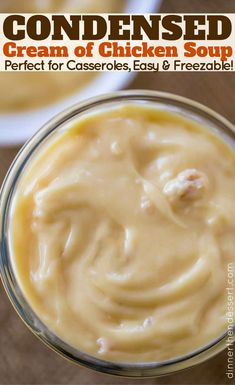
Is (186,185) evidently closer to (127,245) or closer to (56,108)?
(127,245)

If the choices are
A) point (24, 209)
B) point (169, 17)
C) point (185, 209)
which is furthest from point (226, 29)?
point (24, 209)

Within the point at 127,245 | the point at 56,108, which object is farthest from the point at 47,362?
the point at 56,108

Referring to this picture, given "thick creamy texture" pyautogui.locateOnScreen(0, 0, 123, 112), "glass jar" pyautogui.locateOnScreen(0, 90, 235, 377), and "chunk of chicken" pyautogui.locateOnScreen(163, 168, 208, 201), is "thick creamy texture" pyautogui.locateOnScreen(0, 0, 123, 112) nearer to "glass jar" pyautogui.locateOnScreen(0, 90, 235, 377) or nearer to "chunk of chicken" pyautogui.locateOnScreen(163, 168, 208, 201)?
"glass jar" pyautogui.locateOnScreen(0, 90, 235, 377)

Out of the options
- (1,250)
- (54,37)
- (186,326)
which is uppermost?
(54,37)

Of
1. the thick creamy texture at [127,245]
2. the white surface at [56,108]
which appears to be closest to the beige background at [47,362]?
the white surface at [56,108]

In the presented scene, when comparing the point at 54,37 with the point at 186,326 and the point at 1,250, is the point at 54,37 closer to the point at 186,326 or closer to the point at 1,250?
the point at 1,250
